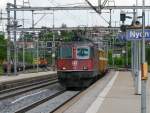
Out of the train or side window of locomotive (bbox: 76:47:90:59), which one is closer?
the train

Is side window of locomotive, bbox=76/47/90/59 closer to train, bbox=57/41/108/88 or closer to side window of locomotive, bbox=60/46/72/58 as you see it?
train, bbox=57/41/108/88

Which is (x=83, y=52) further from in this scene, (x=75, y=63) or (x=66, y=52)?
(x=75, y=63)

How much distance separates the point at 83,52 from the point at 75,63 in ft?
3.93

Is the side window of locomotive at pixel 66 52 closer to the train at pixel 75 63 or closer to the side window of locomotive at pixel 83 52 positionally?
the train at pixel 75 63

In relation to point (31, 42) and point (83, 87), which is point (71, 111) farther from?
point (31, 42)

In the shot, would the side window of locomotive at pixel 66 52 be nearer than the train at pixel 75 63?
No

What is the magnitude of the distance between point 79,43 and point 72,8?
9957 millimetres

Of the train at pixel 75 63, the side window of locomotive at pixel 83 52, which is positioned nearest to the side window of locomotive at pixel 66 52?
the train at pixel 75 63

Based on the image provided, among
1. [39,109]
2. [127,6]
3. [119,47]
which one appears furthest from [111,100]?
[119,47]

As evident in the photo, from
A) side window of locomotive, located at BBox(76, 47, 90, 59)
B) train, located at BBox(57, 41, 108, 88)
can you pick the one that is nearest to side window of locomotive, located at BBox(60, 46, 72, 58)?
train, located at BBox(57, 41, 108, 88)

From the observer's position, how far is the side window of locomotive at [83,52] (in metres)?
34.1

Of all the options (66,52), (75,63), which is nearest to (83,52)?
(66,52)

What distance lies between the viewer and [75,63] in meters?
33.5

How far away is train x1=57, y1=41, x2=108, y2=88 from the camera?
33.2 meters
